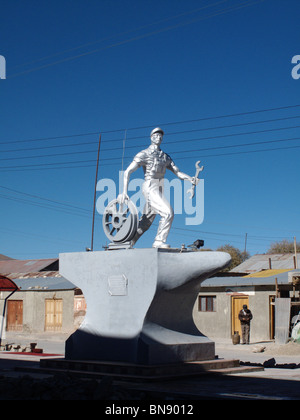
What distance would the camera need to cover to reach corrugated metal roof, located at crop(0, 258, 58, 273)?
132 feet

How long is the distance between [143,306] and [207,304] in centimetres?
1589

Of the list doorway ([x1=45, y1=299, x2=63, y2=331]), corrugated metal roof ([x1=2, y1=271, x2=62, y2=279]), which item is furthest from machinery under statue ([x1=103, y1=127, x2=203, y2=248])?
corrugated metal roof ([x1=2, y1=271, x2=62, y2=279])

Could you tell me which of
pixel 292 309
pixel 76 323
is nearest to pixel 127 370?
pixel 292 309

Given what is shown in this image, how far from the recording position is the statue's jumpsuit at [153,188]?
11734mm

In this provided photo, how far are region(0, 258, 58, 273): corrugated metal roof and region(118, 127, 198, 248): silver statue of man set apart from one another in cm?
2890

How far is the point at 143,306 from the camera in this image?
10922 millimetres

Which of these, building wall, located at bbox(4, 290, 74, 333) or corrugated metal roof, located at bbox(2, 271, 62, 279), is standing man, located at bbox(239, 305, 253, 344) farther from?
corrugated metal roof, located at bbox(2, 271, 62, 279)

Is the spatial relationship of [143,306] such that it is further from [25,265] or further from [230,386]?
[25,265]

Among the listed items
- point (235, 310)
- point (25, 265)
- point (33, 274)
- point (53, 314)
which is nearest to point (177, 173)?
point (235, 310)

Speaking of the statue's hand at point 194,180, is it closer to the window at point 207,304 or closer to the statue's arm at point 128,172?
the statue's arm at point 128,172
